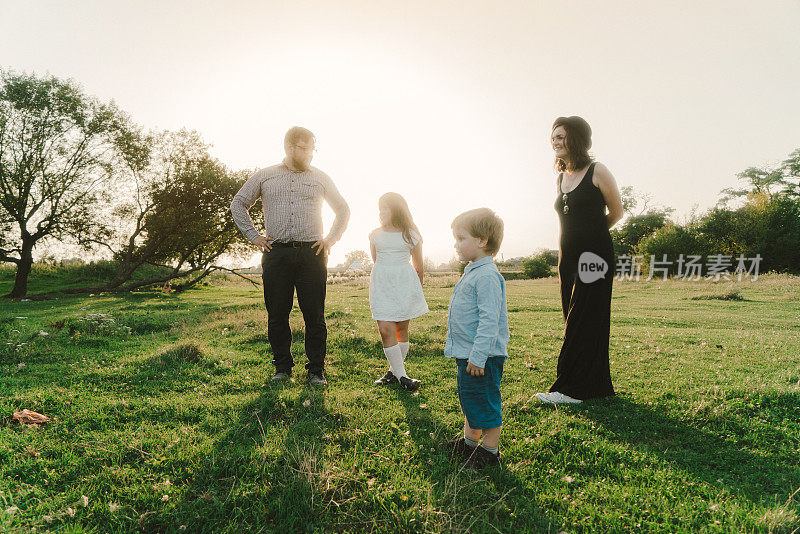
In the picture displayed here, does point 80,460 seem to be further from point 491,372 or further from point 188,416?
point 491,372

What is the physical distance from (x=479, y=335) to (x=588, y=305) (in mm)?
2305

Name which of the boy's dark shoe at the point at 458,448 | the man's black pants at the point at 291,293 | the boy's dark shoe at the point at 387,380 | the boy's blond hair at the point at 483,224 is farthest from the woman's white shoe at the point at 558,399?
the man's black pants at the point at 291,293

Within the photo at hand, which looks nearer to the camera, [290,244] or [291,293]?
[290,244]

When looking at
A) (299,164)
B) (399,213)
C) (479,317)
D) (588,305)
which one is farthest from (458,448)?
(299,164)

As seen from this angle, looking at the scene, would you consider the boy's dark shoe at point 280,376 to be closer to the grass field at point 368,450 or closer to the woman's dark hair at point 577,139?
the grass field at point 368,450

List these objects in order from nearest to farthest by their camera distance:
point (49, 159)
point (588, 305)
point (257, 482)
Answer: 1. point (257, 482)
2. point (588, 305)
3. point (49, 159)

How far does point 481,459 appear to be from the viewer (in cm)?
328

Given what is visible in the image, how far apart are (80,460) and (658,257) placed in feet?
185

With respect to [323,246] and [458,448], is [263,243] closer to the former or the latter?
[323,246]

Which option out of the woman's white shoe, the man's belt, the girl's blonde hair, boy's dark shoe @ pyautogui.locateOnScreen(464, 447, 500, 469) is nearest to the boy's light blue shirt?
boy's dark shoe @ pyautogui.locateOnScreen(464, 447, 500, 469)

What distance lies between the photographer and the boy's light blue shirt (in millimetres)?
3158

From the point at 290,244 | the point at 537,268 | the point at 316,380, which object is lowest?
the point at 316,380

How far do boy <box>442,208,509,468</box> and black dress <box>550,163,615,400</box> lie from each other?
1.91 meters

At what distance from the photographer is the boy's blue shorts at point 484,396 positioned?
327cm
